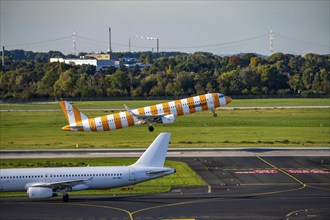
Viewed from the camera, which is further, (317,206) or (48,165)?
(48,165)

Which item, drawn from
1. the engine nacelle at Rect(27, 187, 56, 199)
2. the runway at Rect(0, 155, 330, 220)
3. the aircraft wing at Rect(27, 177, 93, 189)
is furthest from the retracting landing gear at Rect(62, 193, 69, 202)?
the engine nacelle at Rect(27, 187, 56, 199)

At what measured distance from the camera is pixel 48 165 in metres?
97.3

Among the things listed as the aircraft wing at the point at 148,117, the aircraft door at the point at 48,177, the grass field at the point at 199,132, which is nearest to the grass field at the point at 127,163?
the aircraft door at the point at 48,177

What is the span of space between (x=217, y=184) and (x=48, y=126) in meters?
76.5

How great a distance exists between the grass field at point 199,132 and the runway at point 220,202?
105 ft

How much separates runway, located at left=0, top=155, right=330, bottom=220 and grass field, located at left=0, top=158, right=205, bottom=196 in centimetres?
190

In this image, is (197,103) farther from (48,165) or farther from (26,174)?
(26,174)

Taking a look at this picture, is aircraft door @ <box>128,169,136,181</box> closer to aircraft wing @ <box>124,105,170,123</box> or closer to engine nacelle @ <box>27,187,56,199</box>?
engine nacelle @ <box>27,187,56,199</box>

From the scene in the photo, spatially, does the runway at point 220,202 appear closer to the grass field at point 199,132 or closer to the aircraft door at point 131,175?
the aircraft door at point 131,175

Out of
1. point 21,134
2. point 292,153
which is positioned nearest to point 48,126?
point 21,134

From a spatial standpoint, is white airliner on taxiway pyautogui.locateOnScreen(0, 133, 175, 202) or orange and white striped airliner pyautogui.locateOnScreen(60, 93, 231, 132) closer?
white airliner on taxiway pyautogui.locateOnScreen(0, 133, 175, 202)

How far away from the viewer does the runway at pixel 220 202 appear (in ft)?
226

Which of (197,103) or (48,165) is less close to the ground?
(197,103)

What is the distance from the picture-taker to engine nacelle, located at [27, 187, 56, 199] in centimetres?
7294
